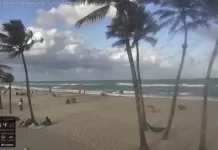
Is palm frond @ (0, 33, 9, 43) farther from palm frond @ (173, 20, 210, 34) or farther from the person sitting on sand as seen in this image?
palm frond @ (173, 20, 210, 34)

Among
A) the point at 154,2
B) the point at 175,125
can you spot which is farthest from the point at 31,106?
the point at 154,2

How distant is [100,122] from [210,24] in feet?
8.28

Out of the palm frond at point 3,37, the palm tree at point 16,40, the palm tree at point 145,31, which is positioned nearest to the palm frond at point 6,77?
the palm tree at point 16,40

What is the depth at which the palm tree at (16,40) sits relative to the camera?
11.5ft

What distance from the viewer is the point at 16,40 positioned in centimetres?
422

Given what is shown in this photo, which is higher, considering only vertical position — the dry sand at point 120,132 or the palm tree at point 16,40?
the palm tree at point 16,40

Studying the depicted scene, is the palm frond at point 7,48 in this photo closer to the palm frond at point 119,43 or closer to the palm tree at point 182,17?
the palm frond at point 119,43

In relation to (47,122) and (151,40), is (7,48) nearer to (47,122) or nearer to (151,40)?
(47,122)

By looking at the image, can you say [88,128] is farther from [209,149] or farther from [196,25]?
[196,25]
